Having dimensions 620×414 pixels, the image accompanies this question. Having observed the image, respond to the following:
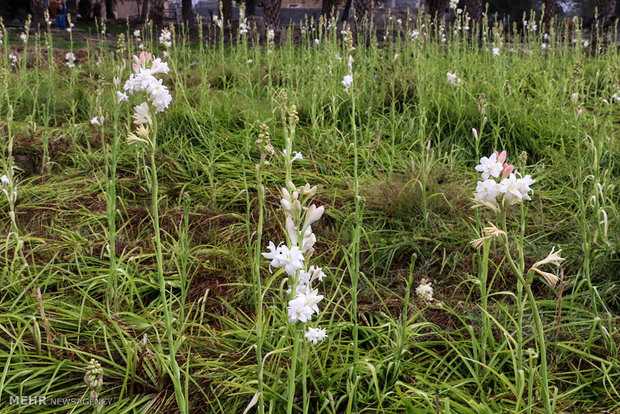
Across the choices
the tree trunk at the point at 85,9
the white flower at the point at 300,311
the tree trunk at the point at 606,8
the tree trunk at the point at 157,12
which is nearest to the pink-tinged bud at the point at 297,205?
the white flower at the point at 300,311

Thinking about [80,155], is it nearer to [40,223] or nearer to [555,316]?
[40,223]

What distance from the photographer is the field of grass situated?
1.73 metres

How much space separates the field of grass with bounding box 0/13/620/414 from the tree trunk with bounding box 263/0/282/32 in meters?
5.21

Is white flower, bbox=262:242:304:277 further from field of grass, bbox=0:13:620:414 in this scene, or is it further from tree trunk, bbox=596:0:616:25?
tree trunk, bbox=596:0:616:25

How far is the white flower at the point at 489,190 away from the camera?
1183 millimetres

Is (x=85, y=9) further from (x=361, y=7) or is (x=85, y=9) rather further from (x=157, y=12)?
(x=361, y=7)

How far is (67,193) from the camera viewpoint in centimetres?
332

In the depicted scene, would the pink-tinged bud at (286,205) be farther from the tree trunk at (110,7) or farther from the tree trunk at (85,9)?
the tree trunk at (110,7)

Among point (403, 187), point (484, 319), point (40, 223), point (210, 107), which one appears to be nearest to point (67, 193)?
point (40, 223)

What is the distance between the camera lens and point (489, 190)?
1.20 m

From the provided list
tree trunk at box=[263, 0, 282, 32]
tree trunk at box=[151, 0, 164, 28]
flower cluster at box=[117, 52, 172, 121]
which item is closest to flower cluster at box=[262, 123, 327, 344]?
flower cluster at box=[117, 52, 172, 121]

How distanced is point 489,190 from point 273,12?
9101 millimetres

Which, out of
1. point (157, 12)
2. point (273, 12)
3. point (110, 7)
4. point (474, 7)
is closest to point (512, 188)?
point (474, 7)

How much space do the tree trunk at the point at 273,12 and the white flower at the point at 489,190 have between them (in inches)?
348
